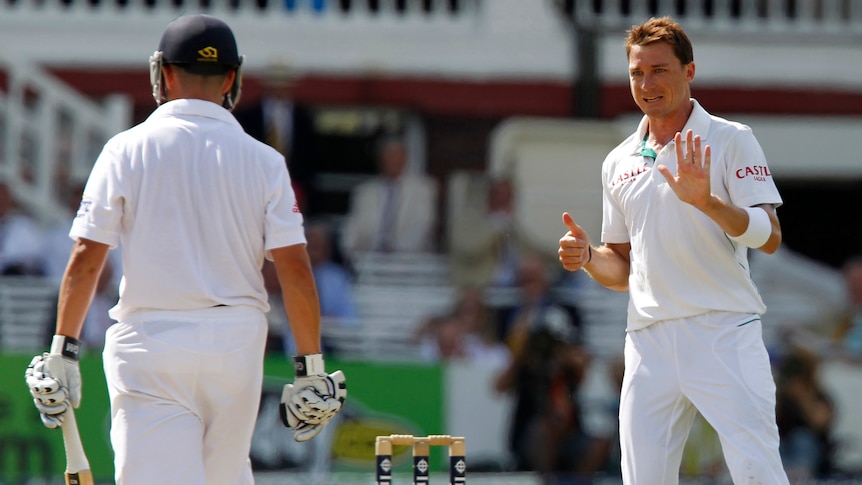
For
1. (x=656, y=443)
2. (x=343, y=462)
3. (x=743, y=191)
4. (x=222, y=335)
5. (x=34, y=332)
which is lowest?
(x=343, y=462)

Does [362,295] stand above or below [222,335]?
below

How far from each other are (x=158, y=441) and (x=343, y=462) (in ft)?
21.4

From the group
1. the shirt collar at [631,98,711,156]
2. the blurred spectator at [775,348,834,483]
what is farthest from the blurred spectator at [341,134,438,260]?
the shirt collar at [631,98,711,156]

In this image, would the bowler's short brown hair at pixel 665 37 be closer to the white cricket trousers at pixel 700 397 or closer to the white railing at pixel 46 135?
the white cricket trousers at pixel 700 397

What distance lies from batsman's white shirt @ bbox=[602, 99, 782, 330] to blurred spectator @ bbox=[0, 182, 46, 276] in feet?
25.5

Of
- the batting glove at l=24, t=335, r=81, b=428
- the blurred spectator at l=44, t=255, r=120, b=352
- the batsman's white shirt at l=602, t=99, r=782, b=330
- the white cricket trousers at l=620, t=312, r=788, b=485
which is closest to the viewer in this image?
the batting glove at l=24, t=335, r=81, b=428

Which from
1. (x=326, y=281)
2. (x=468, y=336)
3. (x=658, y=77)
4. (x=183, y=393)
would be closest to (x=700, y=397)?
(x=658, y=77)

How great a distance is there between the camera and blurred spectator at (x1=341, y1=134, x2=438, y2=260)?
12.8 m

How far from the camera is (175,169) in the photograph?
4859mm

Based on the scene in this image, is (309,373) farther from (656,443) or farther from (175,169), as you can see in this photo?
(656,443)

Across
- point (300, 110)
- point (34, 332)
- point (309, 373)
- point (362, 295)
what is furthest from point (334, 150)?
point (309, 373)

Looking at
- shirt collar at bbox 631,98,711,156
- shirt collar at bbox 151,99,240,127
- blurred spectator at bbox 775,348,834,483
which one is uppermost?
shirt collar at bbox 151,99,240,127

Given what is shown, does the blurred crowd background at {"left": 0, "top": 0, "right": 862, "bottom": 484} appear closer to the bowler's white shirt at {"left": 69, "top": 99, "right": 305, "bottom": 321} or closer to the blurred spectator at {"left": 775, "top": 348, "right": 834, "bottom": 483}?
the blurred spectator at {"left": 775, "top": 348, "right": 834, "bottom": 483}

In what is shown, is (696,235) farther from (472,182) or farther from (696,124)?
(472,182)
